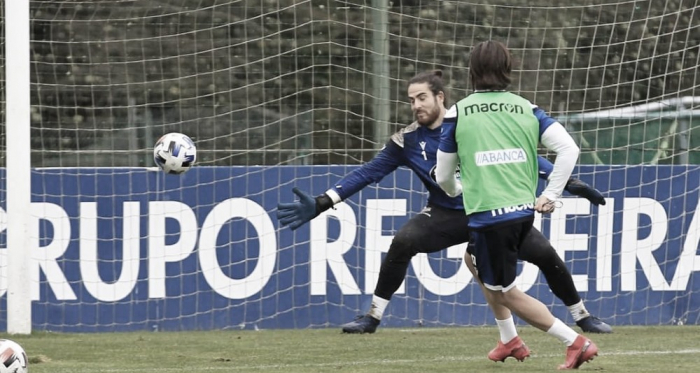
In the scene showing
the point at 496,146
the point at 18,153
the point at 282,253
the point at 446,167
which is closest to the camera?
the point at 496,146

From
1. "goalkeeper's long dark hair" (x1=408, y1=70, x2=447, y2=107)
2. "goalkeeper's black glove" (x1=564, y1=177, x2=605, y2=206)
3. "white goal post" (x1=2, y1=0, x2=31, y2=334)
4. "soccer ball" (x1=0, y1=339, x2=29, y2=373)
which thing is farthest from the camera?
"white goal post" (x1=2, y1=0, x2=31, y2=334)

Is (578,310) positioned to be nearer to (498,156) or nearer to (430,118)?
(430,118)

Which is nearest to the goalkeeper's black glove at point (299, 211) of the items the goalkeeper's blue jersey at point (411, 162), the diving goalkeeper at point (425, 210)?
the diving goalkeeper at point (425, 210)

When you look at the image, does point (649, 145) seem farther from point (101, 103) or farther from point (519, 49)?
point (101, 103)

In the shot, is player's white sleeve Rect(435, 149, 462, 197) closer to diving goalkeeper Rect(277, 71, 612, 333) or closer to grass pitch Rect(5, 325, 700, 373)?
grass pitch Rect(5, 325, 700, 373)

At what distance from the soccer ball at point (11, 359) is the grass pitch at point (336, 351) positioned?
97 cm

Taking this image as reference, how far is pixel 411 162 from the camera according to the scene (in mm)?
8836

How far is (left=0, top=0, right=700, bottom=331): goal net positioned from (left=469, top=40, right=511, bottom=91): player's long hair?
421 cm

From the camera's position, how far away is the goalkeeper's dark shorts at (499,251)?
6.52 meters

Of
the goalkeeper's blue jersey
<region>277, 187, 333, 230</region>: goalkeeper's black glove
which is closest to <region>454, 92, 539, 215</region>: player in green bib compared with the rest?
<region>277, 187, 333, 230</region>: goalkeeper's black glove

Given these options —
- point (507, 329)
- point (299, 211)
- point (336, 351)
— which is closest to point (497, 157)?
point (507, 329)

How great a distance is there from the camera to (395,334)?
9.81 metres

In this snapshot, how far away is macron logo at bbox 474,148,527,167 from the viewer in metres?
6.47

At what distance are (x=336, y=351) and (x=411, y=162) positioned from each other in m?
1.43
